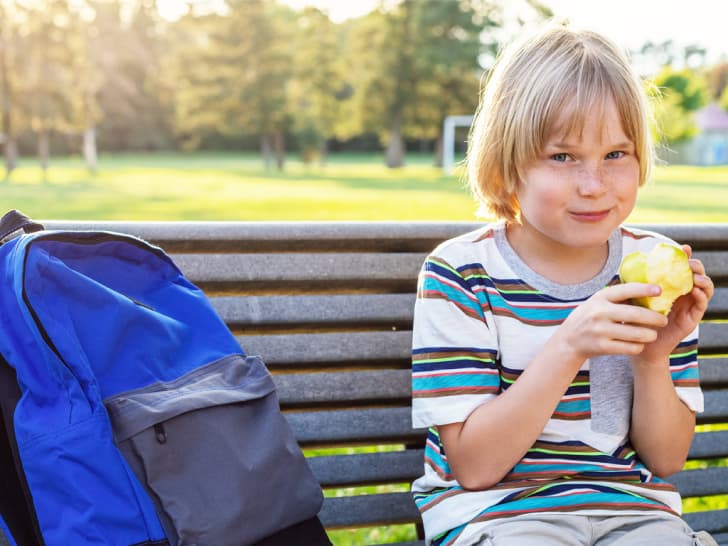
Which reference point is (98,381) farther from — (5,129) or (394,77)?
(394,77)

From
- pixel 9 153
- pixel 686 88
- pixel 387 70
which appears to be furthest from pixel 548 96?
pixel 686 88

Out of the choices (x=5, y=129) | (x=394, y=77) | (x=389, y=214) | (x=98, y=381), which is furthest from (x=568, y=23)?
(x=394, y=77)

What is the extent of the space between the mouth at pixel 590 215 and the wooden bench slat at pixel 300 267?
2.08 ft

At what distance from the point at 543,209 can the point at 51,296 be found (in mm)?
1006

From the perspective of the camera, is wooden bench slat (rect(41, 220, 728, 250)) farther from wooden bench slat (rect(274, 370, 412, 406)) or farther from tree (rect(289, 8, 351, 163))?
tree (rect(289, 8, 351, 163))

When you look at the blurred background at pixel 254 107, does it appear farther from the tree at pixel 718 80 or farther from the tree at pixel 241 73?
the tree at pixel 718 80

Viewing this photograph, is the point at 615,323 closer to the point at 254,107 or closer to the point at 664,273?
the point at 664,273

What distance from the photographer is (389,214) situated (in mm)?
A: 15625

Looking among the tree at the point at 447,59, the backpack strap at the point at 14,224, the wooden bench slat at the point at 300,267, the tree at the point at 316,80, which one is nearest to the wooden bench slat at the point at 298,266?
the wooden bench slat at the point at 300,267

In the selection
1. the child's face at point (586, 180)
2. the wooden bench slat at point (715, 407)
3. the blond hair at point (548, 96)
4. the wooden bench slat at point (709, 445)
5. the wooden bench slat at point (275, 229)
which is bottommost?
the wooden bench slat at point (709, 445)

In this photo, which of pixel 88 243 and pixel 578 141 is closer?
pixel 578 141

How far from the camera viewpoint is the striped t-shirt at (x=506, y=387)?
1.81 metres

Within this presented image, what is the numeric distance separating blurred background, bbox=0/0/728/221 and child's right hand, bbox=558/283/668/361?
12.8 meters

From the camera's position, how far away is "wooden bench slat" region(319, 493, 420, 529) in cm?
229
